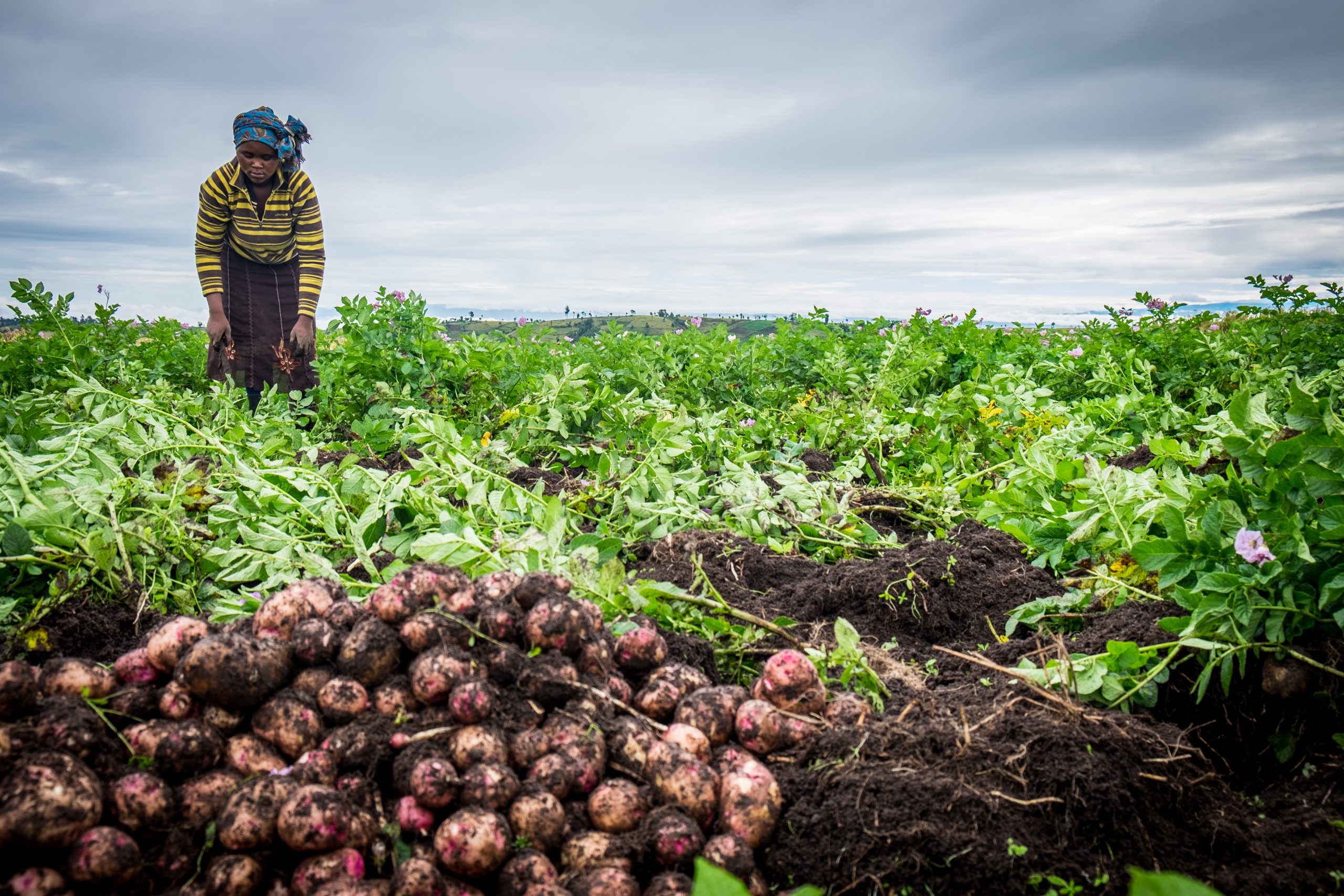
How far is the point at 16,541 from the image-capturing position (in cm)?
258

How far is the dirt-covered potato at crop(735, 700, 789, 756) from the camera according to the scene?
205 cm

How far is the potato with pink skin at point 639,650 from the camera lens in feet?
7.16

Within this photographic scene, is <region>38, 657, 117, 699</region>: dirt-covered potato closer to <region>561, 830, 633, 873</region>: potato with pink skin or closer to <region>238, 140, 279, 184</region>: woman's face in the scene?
<region>561, 830, 633, 873</region>: potato with pink skin

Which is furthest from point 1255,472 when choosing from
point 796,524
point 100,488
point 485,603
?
point 100,488

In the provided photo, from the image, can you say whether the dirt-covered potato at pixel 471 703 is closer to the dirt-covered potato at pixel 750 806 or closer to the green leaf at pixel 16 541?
the dirt-covered potato at pixel 750 806

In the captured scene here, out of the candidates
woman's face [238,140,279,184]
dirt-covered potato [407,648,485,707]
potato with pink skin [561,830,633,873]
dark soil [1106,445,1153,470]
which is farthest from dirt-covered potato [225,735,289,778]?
woman's face [238,140,279,184]

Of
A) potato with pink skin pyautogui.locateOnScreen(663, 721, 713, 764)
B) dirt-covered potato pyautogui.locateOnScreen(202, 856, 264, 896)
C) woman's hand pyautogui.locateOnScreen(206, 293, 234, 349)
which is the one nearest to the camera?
dirt-covered potato pyautogui.locateOnScreen(202, 856, 264, 896)

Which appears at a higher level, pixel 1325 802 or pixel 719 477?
pixel 719 477

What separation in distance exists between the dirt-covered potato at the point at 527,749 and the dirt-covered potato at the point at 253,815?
1.49 ft

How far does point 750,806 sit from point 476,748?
638 millimetres

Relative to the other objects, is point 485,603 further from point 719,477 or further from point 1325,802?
point 719,477

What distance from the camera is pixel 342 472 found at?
141 inches

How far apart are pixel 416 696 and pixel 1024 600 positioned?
7.99 ft

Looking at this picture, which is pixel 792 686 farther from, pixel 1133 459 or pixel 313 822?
pixel 1133 459
